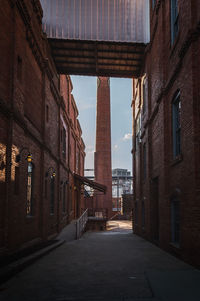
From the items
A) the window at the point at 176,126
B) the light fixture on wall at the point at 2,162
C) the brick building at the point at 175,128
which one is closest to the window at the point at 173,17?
the brick building at the point at 175,128

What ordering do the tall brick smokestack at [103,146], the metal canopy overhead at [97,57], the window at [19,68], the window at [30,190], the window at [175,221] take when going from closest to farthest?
1. the window at [175,221]
2. the window at [19,68]
3. the window at [30,190]
4. the metal canopy overhead at [97,57]
5. the tall brick smokestack at [103,146]

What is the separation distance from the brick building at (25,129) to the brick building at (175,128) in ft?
16.2

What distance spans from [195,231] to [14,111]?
6216 mm

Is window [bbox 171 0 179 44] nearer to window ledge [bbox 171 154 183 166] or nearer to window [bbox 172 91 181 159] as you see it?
window [bbox 172 91 181 159]

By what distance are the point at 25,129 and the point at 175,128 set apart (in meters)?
5.28

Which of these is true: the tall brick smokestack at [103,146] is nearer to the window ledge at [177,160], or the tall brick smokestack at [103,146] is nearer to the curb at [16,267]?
the window ledge at [177,160]

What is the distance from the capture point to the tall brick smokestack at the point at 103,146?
1464 inches

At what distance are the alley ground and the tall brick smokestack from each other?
A: 28.4 m

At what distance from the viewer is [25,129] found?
10844mm

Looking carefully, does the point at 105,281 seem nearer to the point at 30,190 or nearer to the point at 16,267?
the point at 16,267

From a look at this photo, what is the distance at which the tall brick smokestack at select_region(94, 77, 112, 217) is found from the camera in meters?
37.2

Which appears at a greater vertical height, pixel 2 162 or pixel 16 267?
pixel 2 162

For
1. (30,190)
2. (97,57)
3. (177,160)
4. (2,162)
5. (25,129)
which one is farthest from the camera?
(97,57)

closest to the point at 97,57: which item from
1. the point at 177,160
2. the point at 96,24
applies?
the point at 96,24
